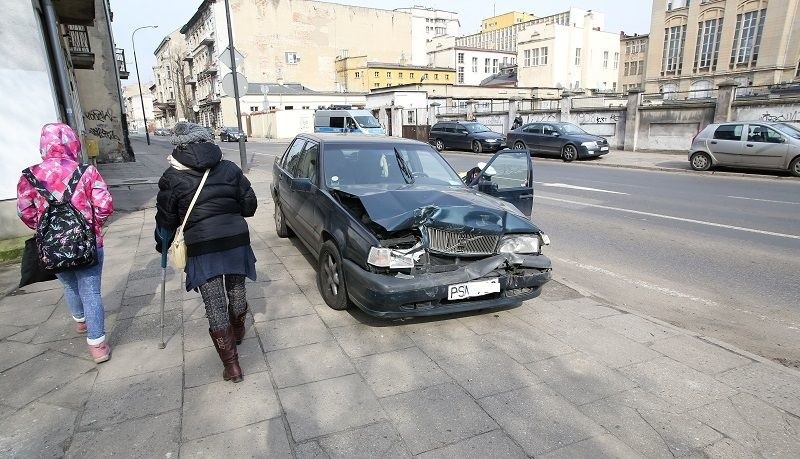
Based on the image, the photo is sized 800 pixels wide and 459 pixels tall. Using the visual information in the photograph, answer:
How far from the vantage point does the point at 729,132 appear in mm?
14984

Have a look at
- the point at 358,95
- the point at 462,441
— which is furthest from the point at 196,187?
the point at 358,95

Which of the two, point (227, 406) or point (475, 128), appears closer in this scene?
point (227, 406)

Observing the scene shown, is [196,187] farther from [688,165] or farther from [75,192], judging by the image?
[688,165]

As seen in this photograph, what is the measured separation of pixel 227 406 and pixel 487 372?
1.81 m

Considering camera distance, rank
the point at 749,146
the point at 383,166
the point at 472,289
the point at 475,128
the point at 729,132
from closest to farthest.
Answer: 1. the point at 472,289
2. the point at 383,166
3. the point at 749,146
4. the point at 729,132
5. the point at 475,128

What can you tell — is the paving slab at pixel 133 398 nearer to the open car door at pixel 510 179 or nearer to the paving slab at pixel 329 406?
the paving slab at pixel 329 406

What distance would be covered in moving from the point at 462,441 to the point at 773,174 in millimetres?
17066

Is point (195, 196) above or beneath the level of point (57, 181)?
beneath

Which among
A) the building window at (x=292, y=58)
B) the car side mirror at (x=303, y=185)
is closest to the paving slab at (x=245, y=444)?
the car side mirror at (x=303, y=185)

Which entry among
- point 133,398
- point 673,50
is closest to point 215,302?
point 133,398

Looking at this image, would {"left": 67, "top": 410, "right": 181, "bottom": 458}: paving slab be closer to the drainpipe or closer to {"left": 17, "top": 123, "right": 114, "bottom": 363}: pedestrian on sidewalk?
{"left": 17, "top": 123, "right": 114, "bottom": 363}: pedestrian on sidewalk

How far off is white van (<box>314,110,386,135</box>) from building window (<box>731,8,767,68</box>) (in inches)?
1840

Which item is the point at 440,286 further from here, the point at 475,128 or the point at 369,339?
the point at 475,128

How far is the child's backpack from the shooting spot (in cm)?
308
